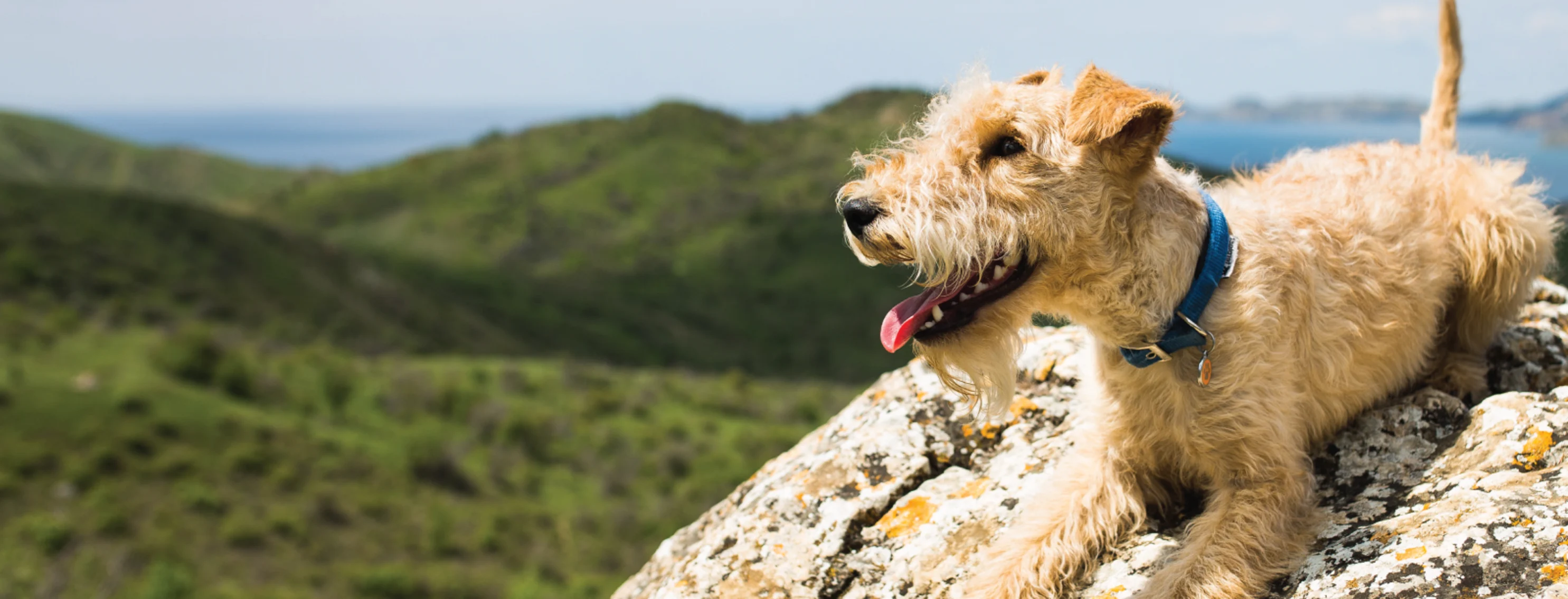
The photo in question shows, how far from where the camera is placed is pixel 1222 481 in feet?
13.0

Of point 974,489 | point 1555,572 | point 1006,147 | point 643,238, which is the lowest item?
point 643,238

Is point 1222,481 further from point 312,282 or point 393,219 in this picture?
point 393,219

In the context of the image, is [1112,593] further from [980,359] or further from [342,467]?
[342,467]

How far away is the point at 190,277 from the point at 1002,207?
92.3 meters

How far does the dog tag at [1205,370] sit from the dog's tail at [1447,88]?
301cm

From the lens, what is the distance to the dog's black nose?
147 inches

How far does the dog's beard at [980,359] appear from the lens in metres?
3.88

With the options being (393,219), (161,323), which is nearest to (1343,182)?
(161,323)

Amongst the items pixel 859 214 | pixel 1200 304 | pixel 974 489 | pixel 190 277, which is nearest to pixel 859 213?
pixel 859 214

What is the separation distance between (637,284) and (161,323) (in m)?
82.1

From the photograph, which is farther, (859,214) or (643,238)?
(643,238)

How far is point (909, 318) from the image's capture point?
3873 millimetres

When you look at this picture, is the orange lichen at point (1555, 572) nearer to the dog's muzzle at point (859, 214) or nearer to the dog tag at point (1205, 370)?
the dog tag at point (1205, 370)

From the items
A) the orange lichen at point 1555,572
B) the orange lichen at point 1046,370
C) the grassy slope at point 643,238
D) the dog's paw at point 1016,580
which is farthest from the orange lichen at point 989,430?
the grassy slope at point 643,238
